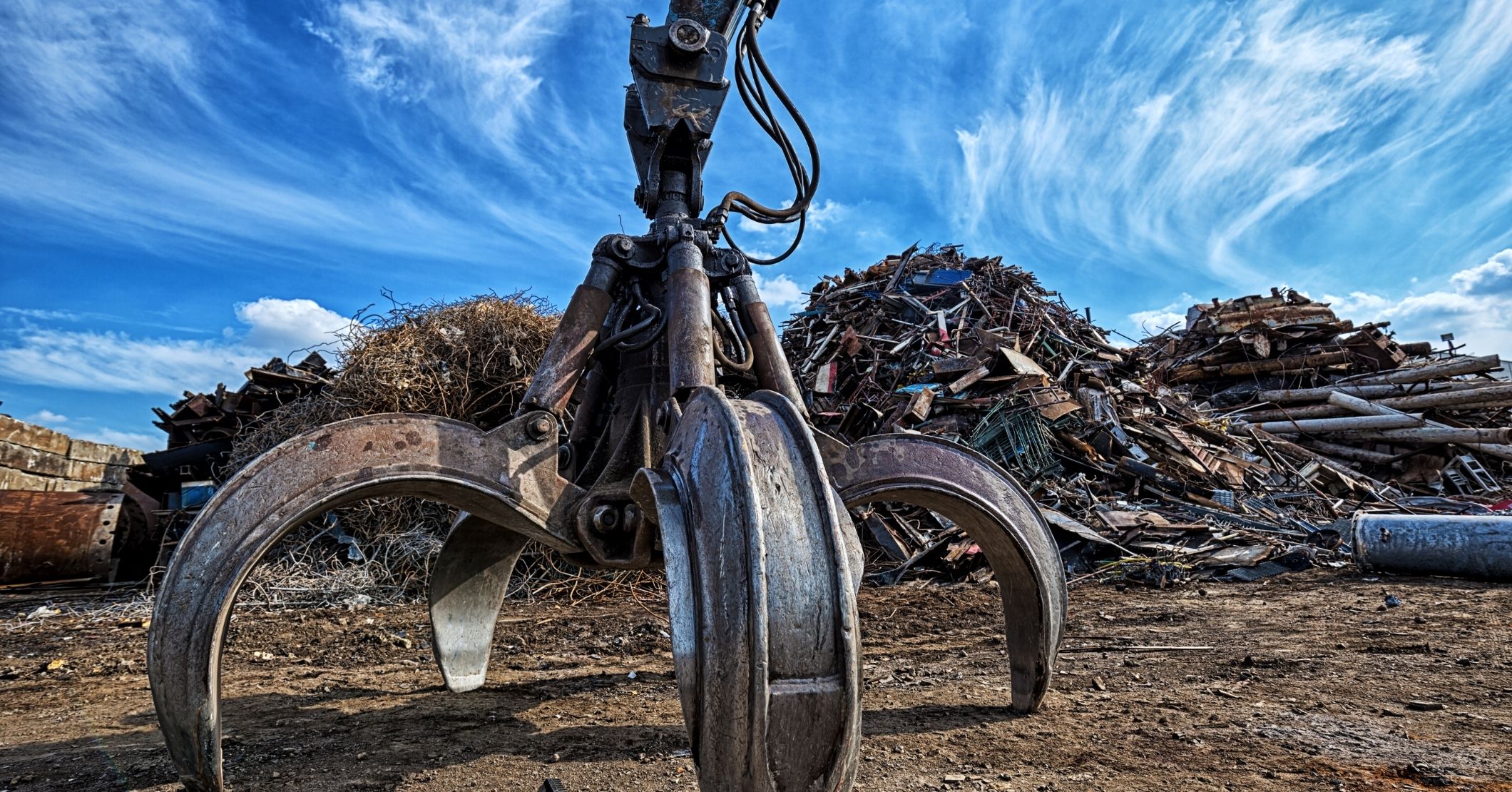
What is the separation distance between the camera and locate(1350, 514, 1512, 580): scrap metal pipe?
5852 millimetres

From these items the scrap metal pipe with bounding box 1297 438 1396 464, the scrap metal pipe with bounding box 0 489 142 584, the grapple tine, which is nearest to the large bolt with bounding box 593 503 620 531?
the grapple tine

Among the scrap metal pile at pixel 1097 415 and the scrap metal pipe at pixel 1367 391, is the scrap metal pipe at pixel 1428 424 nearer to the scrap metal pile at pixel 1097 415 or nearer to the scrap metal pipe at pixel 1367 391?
the scrap metal pile at pixel 1097 415

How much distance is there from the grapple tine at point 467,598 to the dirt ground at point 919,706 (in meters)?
0.16

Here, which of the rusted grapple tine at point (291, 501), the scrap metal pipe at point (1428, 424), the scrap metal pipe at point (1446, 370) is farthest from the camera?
the scrap metal pipe at point (1446, 370)

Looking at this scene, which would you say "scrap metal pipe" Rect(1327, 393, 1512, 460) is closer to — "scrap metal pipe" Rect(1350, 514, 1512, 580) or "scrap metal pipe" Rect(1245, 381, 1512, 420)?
"scrap metal pipe" Rect(1245, 381, 1512, 420)

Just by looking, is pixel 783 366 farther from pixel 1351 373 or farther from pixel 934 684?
pixel 1351 373

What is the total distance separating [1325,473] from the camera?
1110cm

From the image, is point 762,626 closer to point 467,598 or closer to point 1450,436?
point 467,598

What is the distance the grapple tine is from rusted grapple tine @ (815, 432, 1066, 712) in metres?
1.92

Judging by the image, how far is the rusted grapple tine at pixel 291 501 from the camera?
7.11ft

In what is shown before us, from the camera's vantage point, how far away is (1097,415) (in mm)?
9547

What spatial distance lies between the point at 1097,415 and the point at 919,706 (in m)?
7.31

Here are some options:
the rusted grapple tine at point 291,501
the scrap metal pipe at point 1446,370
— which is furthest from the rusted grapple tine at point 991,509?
the scrap metal pipe at point 1446,370

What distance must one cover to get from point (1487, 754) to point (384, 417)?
11.3 feet
